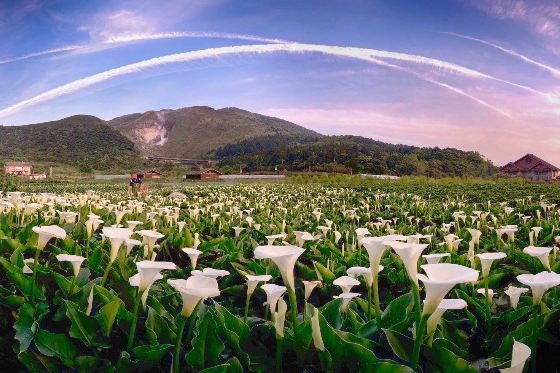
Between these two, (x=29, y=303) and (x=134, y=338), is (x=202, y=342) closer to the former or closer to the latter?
(x=134, y=338)

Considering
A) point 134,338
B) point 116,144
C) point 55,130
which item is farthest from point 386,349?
point 55,130

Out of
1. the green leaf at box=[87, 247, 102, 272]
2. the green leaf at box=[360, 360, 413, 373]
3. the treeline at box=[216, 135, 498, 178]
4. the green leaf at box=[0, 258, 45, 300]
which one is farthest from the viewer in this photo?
the treeline at box=[216, 135, 498, 178]

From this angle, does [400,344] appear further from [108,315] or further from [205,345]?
[108,315]

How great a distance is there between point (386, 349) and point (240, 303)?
156 cm

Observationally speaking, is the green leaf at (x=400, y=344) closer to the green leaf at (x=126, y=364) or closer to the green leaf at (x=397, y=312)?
the green leaf at (x=397, y=312)

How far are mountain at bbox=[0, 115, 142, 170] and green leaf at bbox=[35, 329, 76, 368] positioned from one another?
11286 cm

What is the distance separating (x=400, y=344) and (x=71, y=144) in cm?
13595

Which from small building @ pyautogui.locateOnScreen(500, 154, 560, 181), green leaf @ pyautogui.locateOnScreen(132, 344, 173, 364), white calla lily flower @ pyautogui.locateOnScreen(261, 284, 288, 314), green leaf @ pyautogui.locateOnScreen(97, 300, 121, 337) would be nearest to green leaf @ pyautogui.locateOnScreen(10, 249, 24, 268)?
green leaf @ pyautogui.locateOnScreen(97, 300, 121, 337)

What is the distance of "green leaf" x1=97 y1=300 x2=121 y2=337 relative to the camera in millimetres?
1652

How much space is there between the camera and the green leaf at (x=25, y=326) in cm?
170

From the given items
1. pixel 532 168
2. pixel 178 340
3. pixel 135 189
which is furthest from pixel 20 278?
pixel 532 168

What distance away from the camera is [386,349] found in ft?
5.04

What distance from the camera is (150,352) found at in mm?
1521

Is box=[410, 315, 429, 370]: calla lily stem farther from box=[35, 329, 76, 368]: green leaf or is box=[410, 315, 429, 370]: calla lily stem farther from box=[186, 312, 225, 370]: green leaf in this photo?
box=[35, 329, 76, 368]: green leaf
